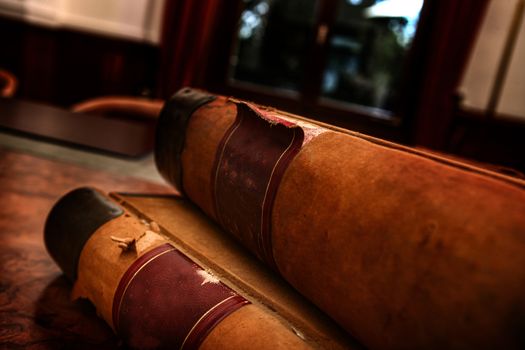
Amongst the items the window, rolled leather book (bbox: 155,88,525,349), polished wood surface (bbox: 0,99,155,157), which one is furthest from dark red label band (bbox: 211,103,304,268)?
the window

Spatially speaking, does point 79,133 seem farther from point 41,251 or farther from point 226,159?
point 226,159

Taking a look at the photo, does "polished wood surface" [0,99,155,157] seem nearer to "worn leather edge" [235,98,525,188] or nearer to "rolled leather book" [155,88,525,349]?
"rolled leather book" [155,88,525,349]

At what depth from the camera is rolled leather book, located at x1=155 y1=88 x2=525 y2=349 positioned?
0.33 meters

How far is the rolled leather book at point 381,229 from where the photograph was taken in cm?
33

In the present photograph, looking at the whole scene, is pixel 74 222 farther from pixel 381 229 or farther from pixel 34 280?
pixel 381 229

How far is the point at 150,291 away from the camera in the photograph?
53cm

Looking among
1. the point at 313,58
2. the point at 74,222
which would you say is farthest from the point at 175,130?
the point at 313,58

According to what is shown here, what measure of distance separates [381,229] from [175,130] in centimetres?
51

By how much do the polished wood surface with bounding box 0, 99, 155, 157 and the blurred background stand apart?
1894mm

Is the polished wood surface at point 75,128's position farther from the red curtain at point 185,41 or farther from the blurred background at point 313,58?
the blurred background at point 313,58

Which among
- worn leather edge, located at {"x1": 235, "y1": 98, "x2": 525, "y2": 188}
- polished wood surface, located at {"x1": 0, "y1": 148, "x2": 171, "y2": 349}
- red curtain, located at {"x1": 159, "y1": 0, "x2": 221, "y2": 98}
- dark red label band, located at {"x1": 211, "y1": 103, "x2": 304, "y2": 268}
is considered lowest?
polished wood surface, located at {"x1": 0, "y1": 148, "x2": 171, "y2": 349}

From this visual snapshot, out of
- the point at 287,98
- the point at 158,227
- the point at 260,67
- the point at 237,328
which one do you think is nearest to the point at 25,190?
the point at 158,227

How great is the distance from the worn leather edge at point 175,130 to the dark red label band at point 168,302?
10.3 inches

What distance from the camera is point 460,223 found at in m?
0.35
